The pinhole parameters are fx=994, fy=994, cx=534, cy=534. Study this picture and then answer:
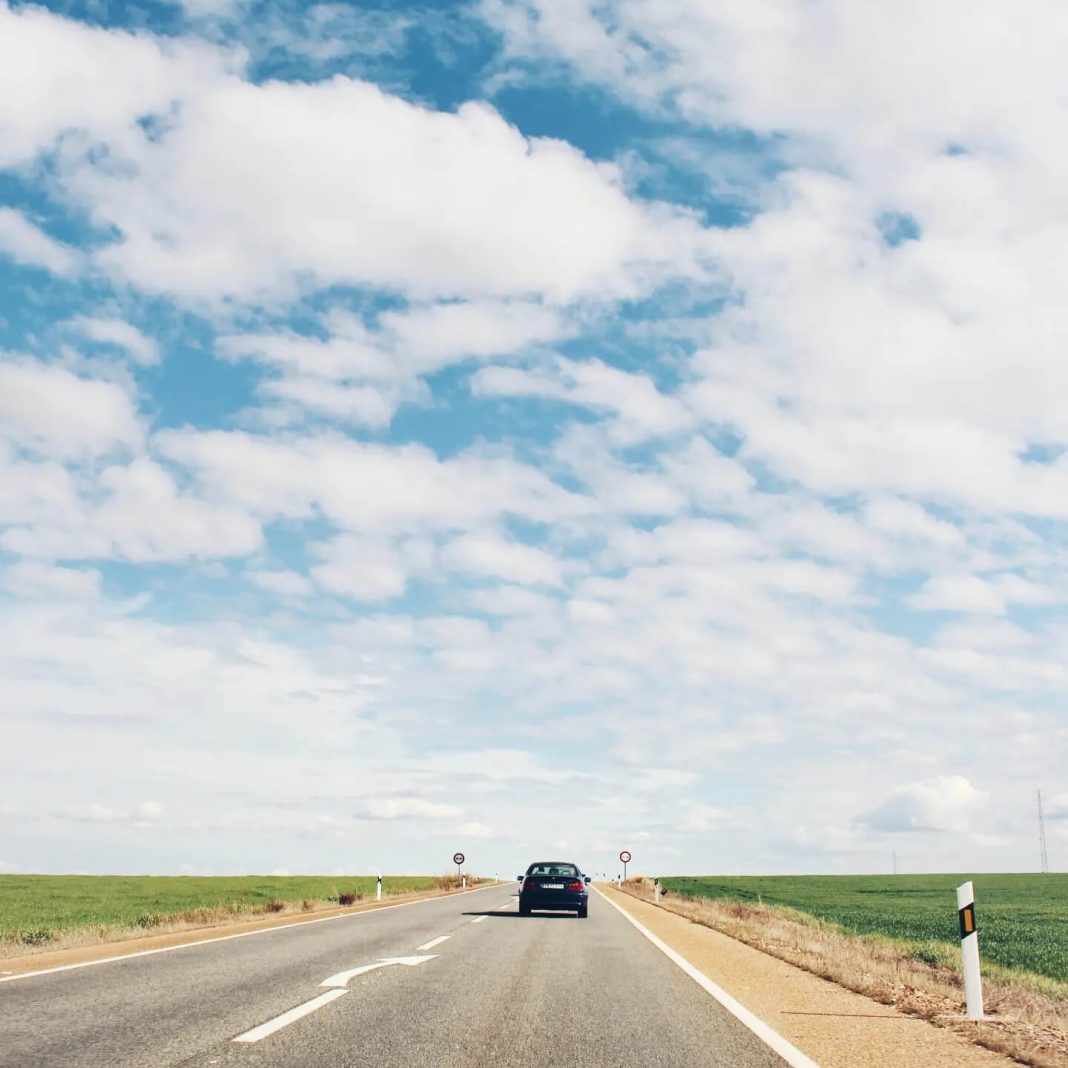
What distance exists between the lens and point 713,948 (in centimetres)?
1725

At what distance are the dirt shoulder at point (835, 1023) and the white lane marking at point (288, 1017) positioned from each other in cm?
394

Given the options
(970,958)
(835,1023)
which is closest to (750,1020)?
(835,1023)

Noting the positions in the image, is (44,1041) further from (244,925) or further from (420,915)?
(420,915)

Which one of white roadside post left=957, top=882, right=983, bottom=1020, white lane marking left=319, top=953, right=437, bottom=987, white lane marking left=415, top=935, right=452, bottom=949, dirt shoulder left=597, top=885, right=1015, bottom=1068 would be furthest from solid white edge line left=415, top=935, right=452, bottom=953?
white roadside post left=957, top=882, right=983, bottom=1020

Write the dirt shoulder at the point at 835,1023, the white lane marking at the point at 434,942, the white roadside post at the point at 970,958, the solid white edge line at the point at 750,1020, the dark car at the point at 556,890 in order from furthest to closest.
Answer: the dark car at the point at 556,890, the white lane marking at the point at 434,942, the white roadside post at the point at 970,958, the dirt shoulder at the point at 835,1023, the solid white edge line at the point at 750,1020

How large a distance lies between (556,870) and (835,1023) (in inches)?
685

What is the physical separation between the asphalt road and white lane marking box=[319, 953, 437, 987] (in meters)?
0.04

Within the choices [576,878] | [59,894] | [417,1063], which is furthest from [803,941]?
[59,894]

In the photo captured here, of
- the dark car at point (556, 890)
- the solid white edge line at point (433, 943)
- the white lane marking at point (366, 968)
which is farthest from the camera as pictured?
the dark car at point (556, 890)

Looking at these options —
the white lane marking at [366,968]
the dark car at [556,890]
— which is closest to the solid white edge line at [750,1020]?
the white lane marking at [366,968]

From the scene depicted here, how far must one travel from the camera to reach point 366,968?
12.2 meters

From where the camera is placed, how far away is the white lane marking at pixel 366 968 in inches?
419

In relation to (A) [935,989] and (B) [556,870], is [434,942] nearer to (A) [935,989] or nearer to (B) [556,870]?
(A) [935,989]

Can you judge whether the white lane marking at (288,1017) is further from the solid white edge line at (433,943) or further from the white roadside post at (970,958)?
the white roadside post at (970,958)
